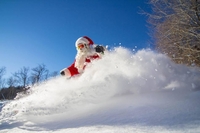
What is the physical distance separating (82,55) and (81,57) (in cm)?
7

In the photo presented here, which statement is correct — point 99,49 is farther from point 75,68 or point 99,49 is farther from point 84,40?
point 75,68

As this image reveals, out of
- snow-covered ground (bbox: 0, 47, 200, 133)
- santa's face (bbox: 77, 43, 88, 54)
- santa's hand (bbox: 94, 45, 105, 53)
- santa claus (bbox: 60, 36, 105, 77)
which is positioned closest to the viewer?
snow-covered ground (bbox: 0, 47, 200, 133)

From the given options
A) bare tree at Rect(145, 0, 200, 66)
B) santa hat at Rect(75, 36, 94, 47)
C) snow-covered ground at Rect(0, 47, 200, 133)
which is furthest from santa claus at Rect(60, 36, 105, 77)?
bare tree at Rect(145, 0, 200, 66)

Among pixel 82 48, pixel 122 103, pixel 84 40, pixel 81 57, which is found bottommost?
pixel 122 103

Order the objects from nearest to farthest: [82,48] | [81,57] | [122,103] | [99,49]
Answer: [122,103], [99,49], [81,57], [82,48]

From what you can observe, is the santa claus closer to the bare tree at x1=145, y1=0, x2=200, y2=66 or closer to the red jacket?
the red jacket

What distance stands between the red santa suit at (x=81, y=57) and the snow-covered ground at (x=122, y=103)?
29.4 inches

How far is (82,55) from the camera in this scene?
4430mm

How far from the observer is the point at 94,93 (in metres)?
2.70

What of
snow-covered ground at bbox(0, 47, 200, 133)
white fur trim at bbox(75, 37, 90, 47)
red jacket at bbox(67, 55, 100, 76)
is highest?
white fur trim at bbox(75, 37, 90, 47)

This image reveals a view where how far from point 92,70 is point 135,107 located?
5.81 ft

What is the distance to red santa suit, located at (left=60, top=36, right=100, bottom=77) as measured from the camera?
4332mm

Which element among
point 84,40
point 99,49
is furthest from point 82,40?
point 99,49

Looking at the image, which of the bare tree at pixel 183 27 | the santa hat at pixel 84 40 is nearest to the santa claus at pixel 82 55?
the santa hat at pixel 84 40
